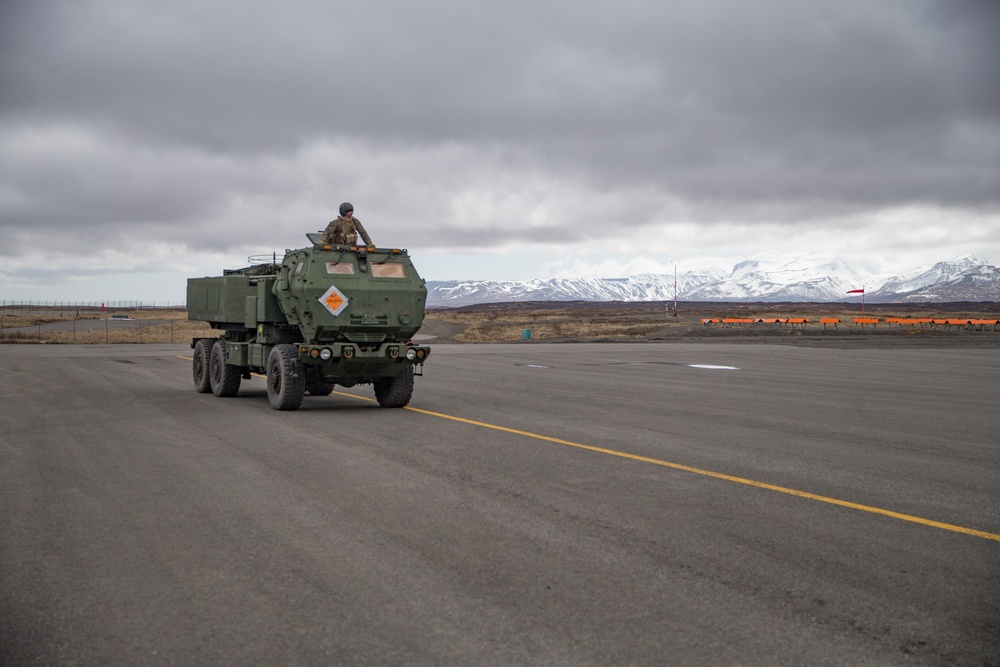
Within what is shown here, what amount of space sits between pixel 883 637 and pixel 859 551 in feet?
5.52

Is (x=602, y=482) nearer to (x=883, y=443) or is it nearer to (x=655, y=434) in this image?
(x=655, y=434)

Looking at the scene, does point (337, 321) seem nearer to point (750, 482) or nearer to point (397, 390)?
point (397, 390)

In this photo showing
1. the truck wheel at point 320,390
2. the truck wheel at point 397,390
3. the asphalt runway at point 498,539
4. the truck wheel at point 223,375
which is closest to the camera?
the asphalt runway at point 498,539

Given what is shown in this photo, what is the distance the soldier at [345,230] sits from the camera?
15.7m

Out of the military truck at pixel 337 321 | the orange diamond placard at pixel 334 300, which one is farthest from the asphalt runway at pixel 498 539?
the orange diamond placard at pixel 334 300

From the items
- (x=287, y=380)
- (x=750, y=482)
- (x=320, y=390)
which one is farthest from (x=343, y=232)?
(x=750, y=482)

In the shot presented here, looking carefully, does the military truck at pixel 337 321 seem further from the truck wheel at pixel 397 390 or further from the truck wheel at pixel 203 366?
the truck wheel at pixel 203 366

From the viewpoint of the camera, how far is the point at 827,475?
9.02 meters

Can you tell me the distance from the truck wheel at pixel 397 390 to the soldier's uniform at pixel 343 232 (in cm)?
245

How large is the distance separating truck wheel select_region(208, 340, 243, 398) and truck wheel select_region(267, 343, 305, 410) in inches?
108

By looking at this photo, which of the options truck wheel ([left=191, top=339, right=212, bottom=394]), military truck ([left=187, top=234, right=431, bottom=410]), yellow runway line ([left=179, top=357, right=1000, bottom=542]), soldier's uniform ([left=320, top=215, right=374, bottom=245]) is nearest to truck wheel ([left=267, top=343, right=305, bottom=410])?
military truck ([left=187, top=234, right=431, bottom=410])

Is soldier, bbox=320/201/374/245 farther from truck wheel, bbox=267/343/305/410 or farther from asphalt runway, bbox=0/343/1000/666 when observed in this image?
asphalt runway, bbox=0/343/1000/666

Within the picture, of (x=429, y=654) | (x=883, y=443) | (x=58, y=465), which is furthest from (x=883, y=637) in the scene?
(x=58, y=465)

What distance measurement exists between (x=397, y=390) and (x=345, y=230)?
3.06 m
